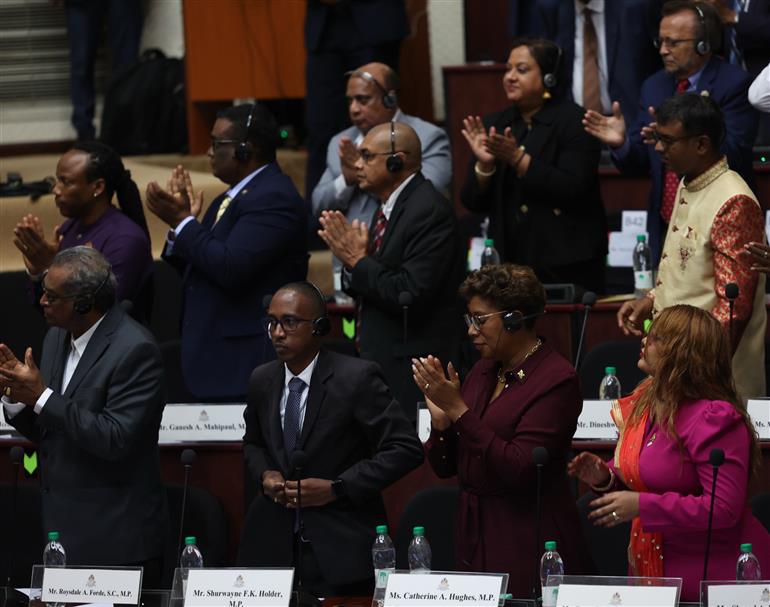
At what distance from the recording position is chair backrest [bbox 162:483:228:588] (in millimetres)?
4617

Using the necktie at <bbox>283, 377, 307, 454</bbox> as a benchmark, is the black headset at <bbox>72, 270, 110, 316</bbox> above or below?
above

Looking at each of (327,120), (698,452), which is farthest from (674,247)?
(327,120)

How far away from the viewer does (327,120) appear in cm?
713

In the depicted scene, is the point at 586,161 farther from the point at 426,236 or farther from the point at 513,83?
the point at 426,236

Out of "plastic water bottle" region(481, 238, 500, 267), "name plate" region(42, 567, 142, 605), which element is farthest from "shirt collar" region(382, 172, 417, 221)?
"name plate" region(42, 567, 142, 605)

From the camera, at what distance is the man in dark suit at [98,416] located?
4160mm

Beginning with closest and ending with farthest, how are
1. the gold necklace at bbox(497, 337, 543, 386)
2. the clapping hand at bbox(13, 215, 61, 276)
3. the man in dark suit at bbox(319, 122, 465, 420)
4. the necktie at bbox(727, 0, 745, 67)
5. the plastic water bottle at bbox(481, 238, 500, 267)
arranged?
the gold necklace at bbox(497, 337, 543, 386)
the man in dark suit at bbox(319, 122, 465, 420)
the clapping hand at bbox(13, 215, 61, 276)
the plastic water bottle at bbox(481, 238, 500, 267)
the necktie at bbox(727, 0, 745, 67)

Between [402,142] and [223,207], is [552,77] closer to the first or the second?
[402,142]

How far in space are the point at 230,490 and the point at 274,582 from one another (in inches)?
49.0

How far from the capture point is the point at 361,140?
19.1 ft

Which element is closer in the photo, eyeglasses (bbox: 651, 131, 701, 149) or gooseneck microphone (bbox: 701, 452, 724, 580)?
gooseneck microphone (bbox: 701, 452, 724, 580)

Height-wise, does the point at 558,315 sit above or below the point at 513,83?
below

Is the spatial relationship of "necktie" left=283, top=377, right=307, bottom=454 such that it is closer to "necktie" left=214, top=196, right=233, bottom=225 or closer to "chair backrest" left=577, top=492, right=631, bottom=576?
"chair backrest" left=577, top=492, right=631, bottom=576

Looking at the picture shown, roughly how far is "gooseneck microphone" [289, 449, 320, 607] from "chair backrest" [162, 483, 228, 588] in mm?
493
